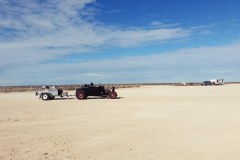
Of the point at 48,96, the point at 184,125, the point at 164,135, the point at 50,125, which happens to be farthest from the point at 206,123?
the point at 48,96

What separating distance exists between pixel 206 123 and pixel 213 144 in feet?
15.1

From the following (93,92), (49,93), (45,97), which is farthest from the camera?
(93,92)

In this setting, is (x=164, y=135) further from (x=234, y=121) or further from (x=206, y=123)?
(x=234, y=121)

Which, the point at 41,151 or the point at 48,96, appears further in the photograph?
the point at 48,96

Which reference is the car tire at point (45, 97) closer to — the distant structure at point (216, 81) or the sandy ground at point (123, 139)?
the sandy ground at point (123, 139)

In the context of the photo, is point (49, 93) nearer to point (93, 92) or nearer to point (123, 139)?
point (93, 92)

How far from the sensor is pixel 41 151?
420 inches

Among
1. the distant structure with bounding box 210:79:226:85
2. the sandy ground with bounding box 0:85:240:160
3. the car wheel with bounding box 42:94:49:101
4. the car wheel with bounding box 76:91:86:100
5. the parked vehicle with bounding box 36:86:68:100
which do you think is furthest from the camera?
the distant structure with bounding box 210:79:226:85

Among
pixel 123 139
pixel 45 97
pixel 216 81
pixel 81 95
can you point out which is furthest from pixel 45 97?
pixel 216 81

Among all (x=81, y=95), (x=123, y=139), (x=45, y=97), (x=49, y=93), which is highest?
(x=49, y=93)

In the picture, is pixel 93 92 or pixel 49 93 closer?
pixel 49 93

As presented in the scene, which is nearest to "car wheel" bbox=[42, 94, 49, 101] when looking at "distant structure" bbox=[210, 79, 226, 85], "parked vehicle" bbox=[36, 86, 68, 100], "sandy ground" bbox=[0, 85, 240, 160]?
"parked vehicle" bbox=[36, 86, 68, 100]

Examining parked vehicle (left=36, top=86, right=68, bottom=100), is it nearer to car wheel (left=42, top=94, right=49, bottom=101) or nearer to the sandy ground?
car wheel (left=42, top=94, right=49, bottom=101)

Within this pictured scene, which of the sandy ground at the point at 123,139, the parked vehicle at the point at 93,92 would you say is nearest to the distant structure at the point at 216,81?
the parked vehicle at the point at 93,92
